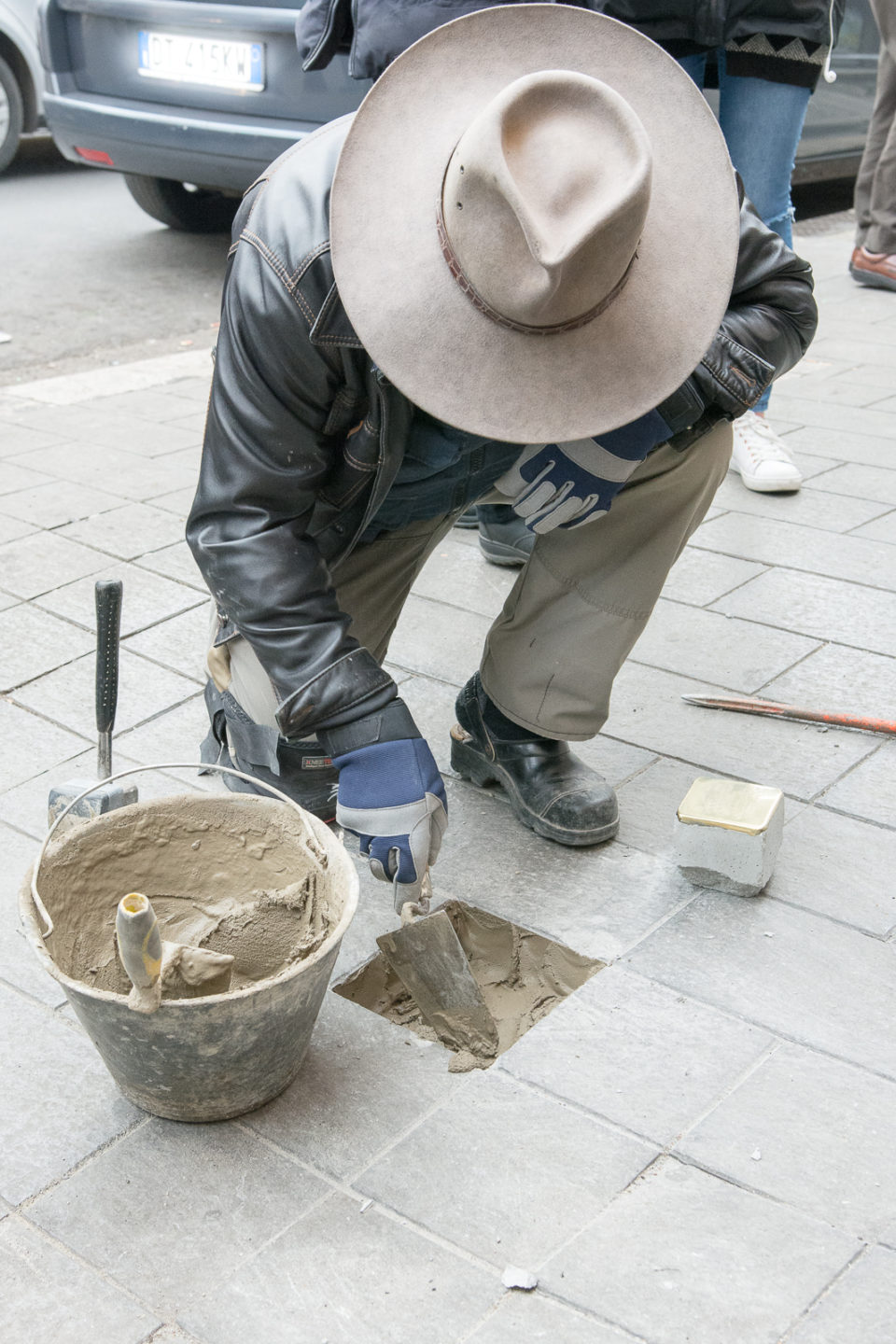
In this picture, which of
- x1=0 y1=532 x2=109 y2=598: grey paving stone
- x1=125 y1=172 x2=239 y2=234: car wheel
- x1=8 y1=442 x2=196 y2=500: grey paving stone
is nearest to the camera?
x1=0 y1=532 x2=109 y2=598: grey paving stone

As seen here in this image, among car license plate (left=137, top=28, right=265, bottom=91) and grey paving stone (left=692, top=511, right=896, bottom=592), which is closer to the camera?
grey paving stone (left=692, top=511, right=896, bottom=592)

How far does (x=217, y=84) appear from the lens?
561cm

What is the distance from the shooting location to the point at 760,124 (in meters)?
3.75

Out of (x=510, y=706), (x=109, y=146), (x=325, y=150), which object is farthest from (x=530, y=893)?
(x=109, y=146)

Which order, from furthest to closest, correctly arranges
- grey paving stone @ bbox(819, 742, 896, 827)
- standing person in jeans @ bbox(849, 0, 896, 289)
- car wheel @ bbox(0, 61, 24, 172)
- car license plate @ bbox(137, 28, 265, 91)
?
car wheel @ bbox(0, 61, 24, 172) < standing person in jeans @ bbox(849, 0, 896, 289) < car license plate @ bbox(137, 28, 265, 91) < grey paving stone @ bbox(819, 742, 896, 827)

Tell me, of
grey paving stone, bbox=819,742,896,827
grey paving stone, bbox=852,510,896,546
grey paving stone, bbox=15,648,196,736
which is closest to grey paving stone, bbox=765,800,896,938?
grey paving stone, bbox=819,742,896,827

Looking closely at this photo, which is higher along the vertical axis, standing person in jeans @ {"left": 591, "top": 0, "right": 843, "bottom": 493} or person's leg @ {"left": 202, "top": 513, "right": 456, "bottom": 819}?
standing person in jeans @ {"left": 591, "top": 0, "right": 843, "bottom": 493}

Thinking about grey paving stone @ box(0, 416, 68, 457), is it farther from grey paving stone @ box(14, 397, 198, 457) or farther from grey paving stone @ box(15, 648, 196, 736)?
grey paving stone @ box(15, 648, 196, 736)

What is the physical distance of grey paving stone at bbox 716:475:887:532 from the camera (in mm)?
3990

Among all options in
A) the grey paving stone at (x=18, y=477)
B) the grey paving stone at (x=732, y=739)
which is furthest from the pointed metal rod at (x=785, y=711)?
the grey paving stone at (x=18, y=477)

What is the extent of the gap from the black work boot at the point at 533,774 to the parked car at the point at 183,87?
338 centimetres

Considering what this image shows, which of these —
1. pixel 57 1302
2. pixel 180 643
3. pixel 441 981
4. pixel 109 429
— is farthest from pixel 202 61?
pixel 57 1302

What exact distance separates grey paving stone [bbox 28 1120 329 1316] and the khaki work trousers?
0.83 meters

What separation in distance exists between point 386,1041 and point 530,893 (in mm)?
464
